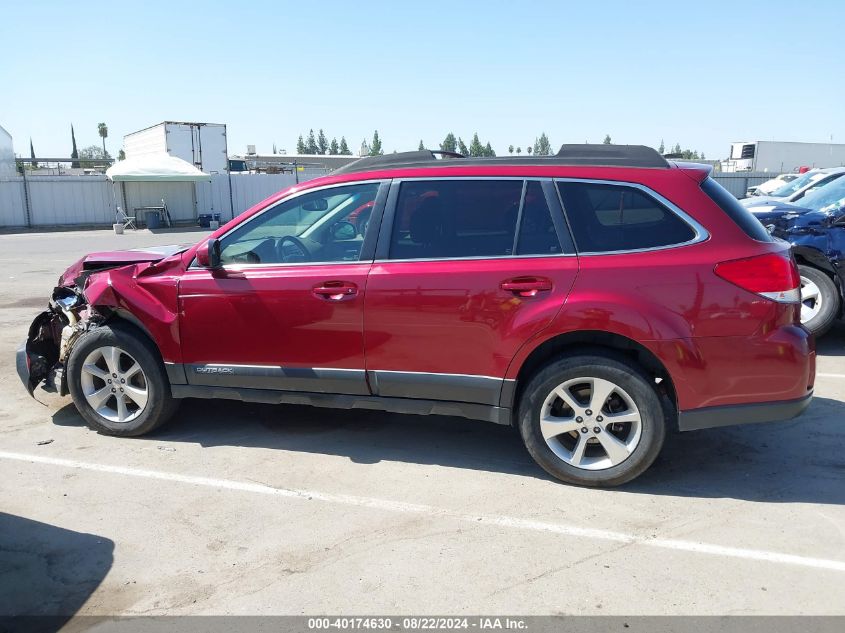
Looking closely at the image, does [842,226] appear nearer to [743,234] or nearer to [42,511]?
[743,234]

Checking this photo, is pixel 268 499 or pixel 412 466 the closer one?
pixel 268 499

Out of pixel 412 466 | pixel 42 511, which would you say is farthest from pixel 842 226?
pixel 42 511

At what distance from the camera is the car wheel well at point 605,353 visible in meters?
3.98

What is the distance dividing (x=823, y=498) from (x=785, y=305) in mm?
1159

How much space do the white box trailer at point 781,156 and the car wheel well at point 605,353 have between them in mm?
50813

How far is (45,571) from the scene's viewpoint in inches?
132

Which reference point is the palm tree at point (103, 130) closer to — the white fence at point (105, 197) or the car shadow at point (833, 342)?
the white fence at point (105, 197)

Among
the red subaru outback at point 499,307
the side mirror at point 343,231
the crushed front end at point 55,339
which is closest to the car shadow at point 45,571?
the red subaru outback at point 499,307

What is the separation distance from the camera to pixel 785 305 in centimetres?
380

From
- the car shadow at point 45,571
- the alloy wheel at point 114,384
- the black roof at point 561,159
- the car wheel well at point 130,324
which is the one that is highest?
the black roof at point 561,159

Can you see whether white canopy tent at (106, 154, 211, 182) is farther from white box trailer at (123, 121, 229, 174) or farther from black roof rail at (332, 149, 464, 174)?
black roof rail at (332, 149, 464, 174)

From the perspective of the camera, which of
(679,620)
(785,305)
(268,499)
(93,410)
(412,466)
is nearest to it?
(679,620)

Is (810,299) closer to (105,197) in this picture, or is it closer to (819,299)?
(819,299)

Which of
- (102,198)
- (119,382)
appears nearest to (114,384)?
(119,382)
